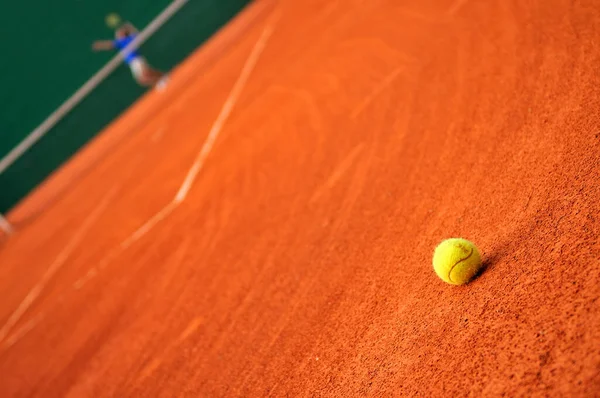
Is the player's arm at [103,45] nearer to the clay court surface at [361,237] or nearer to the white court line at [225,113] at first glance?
the white court line at [225,113]

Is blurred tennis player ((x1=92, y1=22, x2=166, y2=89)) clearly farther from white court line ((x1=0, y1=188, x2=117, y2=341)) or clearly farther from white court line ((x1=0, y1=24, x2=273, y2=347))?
white court line ((x1=0, y1=188, x2=117, y2=341))

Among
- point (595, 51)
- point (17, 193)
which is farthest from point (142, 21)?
point (595, 51)

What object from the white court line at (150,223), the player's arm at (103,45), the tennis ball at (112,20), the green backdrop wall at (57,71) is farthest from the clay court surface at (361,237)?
the tennis ball at (112,20)

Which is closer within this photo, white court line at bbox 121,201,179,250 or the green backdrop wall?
white court line at bbox 121,201,179,250

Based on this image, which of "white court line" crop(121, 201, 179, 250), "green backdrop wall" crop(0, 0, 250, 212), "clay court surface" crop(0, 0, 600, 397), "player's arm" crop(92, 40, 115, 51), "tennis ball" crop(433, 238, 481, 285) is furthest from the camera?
"player's arm" crop(92, 40, 115, 51)

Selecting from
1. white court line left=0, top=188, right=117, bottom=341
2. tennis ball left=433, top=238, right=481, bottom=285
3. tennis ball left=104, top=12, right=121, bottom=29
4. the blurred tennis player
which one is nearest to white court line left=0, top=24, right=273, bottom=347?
white court line left=0, top=188, right=117, bottom=341
